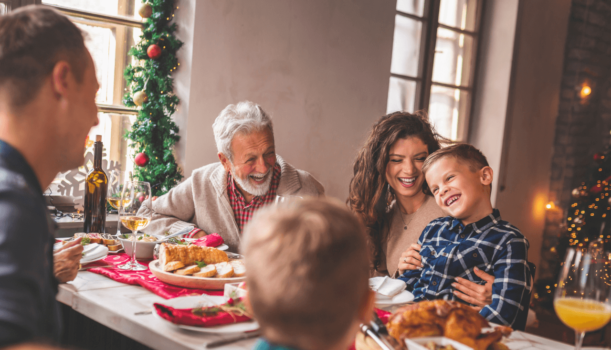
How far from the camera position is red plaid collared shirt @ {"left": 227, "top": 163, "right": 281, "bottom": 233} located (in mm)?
2369

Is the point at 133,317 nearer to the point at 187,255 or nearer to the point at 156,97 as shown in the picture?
the point at 187,255

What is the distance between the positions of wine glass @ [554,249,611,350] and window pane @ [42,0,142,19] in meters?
2.80

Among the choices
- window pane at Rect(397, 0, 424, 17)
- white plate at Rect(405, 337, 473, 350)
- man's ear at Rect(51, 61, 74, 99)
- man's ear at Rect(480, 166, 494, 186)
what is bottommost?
white plate at Rect(405, 337, 473, 350)

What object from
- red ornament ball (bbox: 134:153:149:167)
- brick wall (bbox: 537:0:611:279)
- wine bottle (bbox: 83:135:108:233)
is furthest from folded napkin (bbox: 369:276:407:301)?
brick wall (bbox: 537:0:611:279)

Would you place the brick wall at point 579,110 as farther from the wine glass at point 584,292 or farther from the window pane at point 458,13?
the wine glass at point 584,292

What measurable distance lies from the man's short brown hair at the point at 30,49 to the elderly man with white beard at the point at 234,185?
1.43 meters

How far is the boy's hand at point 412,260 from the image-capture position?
178cm

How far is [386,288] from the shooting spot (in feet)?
4.90

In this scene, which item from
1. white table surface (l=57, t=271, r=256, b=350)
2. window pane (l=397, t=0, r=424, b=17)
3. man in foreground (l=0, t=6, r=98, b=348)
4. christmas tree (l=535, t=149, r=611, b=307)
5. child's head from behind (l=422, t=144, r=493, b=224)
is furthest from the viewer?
window pane (l=397, t=0, r=424, b=17)

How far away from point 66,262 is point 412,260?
1149 millimetres

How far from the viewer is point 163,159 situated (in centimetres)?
290

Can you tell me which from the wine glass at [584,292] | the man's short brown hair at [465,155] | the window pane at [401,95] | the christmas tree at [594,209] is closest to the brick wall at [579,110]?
the christmas tree at [594,209]

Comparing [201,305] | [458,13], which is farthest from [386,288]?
[458,13]

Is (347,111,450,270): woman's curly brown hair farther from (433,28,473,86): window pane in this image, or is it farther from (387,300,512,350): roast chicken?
(433,28,473,86): window pane
